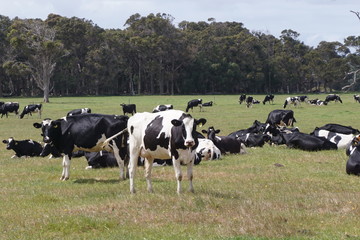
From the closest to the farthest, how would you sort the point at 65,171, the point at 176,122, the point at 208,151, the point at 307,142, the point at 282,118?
the point at 176,122
the point at 65,171
the point at 208,151
the point at 307,142
the point at 282,118

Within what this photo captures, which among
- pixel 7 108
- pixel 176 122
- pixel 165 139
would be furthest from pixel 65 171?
pixel 7 108

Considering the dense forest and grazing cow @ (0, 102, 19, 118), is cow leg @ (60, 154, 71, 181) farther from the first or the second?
the dense forest

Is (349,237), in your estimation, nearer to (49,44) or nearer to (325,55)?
(49,44)

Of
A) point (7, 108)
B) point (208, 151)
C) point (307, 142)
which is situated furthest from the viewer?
point (7, 108)

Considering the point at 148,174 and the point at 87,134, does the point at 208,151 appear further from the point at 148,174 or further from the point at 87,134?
the point at 148,174

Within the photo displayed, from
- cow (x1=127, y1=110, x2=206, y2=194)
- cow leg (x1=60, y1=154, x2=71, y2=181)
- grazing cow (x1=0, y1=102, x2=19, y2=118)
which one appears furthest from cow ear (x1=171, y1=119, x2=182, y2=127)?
grazing cow (x1=0, y1=102, x2=19, y2=118)

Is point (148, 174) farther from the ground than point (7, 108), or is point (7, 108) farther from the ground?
point (148, 174)

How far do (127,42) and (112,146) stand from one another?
87907 millimetres

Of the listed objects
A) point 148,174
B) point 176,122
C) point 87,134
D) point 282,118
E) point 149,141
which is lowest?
point 282,118

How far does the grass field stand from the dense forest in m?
72.7

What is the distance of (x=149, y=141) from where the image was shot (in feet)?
38.0

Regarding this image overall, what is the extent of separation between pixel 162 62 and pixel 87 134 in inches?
3593

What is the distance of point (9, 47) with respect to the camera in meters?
90.1

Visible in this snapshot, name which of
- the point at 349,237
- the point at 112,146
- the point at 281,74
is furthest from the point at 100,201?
the point at 281,74
